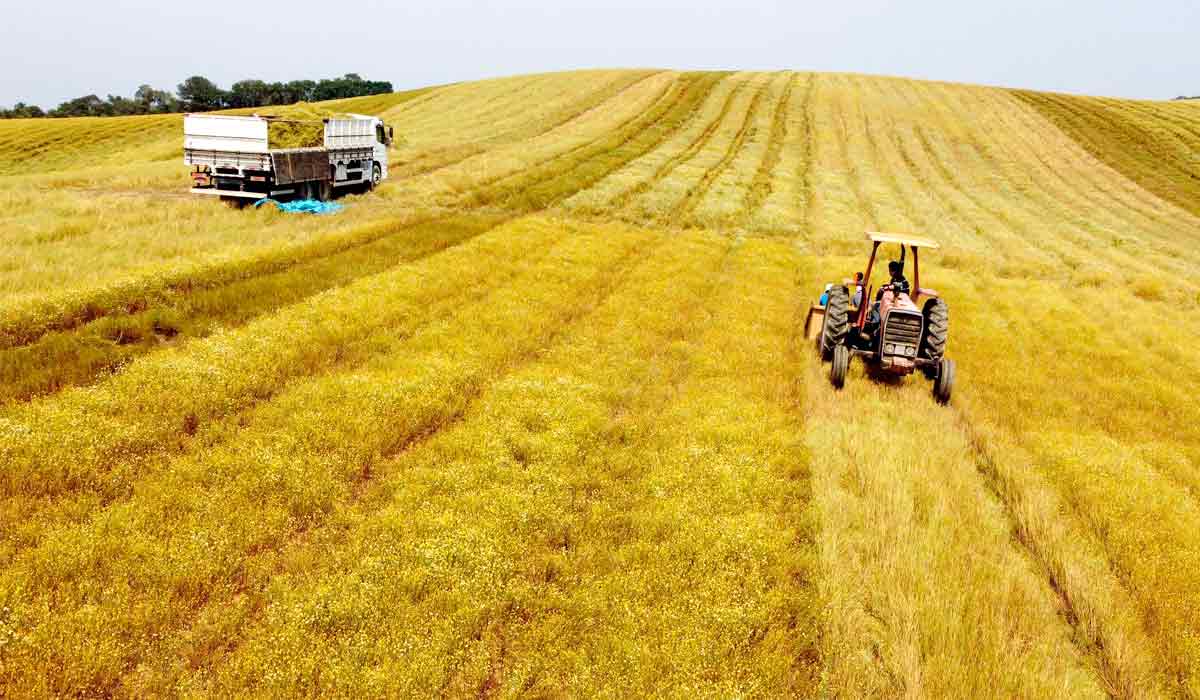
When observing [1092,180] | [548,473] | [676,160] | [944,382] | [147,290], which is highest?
[676,160]

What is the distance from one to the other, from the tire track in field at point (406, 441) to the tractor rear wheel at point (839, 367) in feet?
16.4

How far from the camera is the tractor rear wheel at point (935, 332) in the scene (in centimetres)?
1079

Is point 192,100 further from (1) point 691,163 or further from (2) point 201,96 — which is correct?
(1) point 691,163

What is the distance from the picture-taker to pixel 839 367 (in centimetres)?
1071

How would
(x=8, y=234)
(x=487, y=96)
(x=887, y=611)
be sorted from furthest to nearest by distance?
1. (x=487, y=96)
2. (x=8, y=234)
3. (x=887, y=611)

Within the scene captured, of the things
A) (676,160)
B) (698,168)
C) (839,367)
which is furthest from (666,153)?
(839,367)

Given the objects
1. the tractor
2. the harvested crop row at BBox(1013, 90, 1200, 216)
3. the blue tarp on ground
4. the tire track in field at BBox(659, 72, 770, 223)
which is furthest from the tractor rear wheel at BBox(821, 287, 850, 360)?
the harvested crop row at BBox(1013, 90, 1200, 216)

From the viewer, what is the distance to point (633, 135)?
4081 cm

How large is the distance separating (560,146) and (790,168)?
42.8 feet

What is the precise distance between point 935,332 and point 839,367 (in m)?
1.80

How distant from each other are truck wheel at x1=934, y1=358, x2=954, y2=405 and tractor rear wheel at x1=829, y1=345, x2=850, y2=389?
4.99 feet

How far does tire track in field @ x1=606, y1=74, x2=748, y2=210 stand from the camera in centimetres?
2505

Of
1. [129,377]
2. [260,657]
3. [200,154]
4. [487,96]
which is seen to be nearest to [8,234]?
[200,154]

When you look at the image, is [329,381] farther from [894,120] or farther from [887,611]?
[894,120]
